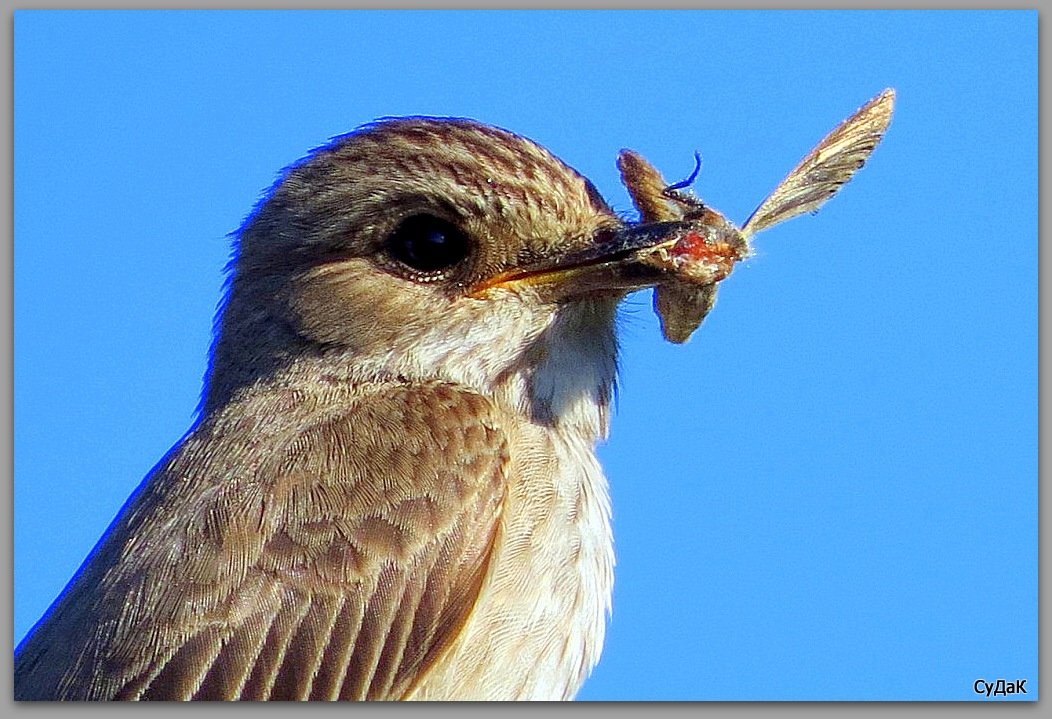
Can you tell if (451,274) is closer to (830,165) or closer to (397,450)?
(397,450)

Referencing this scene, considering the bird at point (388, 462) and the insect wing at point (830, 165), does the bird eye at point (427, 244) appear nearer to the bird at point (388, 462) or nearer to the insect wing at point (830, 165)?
the bird at point (388, 462)

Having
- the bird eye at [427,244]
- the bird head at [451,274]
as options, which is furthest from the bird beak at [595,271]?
the bird eye at [427,244]

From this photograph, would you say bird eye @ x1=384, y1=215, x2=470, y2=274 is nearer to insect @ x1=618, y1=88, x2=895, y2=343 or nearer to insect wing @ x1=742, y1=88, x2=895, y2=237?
insect @ x1=618, y1=88, x2=895, y2=343

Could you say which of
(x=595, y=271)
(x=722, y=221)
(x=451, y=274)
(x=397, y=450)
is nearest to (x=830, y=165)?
(x=722, y=221)

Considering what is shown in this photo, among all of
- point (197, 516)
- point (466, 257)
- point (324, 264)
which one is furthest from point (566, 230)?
point (197, 516)

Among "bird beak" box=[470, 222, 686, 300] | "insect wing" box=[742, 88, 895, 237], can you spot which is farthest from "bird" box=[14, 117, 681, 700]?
"insect wing" box=[742, 88, 895, 237]

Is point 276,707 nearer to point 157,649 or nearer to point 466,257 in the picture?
point 157,649
